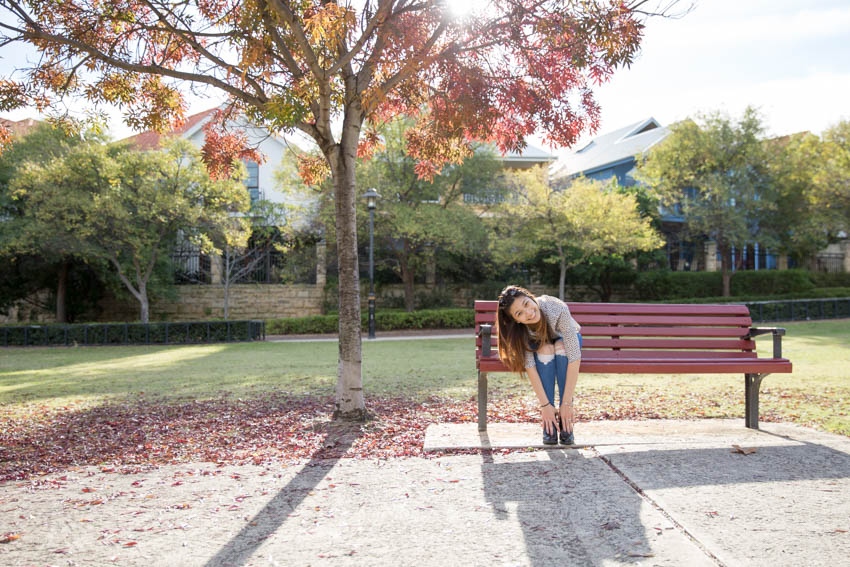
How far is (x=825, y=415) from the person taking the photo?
5.56 metres

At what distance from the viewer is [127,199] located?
60.4 feet

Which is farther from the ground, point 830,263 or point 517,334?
point 830,263

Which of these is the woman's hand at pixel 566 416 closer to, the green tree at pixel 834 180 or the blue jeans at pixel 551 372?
the blue jeans at pixel 551 372

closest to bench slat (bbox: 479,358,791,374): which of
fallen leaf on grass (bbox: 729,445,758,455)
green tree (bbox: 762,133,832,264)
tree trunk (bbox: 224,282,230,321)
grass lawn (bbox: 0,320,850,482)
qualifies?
fallen leaf on grass (bbox: 729,445,758,455)

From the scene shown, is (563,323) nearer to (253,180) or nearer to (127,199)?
(127,199)

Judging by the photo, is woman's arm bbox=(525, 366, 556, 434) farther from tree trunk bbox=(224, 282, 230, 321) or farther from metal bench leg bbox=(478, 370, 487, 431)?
tree trunk bbox=(224, 282, 230, 321)

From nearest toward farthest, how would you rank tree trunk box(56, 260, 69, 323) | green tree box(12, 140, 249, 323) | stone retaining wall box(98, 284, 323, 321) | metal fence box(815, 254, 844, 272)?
green tree box(12, 140, 249, 323)
tree trunk box(56, 260, 69, 323)
stone retaining wall box(98, 284, 323, 321)
metal fence box(815, 254, 844, 272)

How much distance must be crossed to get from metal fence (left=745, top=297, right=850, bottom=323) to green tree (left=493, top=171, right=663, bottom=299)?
14.2 ft

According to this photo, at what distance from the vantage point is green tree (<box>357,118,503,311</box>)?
834 inches

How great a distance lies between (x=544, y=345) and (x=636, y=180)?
2813 cm

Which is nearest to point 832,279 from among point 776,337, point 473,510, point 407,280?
point 407,280

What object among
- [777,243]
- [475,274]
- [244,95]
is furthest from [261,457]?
[777,243]

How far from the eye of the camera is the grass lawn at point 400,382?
20.8ft

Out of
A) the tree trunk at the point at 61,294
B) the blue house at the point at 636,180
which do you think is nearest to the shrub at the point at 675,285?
the blue house at the point at 636,180
